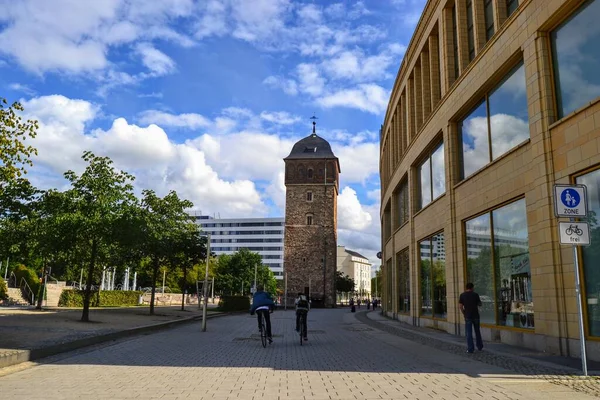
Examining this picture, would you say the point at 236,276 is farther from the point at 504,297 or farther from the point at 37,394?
the point at 37,394

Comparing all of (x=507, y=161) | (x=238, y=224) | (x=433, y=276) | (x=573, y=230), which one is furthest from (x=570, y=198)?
(x=238, y=224)

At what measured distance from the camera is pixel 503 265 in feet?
44.3

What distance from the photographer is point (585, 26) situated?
33.7 feet

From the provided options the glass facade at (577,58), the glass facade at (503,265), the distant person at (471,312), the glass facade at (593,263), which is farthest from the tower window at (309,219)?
the glass facade at (593,263)

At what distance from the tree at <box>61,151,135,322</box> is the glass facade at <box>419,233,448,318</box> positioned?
12351 millimetres

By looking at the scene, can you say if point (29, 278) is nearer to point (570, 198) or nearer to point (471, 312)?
point (471, 312)

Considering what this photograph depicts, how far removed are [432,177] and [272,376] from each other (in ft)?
47.8

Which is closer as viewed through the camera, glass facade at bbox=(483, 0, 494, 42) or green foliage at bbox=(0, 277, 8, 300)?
glass facade at bbox=(483, 0, 494, 42)

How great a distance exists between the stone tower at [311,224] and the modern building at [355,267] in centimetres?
7973

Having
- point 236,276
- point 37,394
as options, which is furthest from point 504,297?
point 236,276

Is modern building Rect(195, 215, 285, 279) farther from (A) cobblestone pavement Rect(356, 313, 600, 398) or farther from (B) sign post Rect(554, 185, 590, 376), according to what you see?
(B) sign post Rect(554, 185, 590, 376)

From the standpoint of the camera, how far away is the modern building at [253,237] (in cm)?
15000

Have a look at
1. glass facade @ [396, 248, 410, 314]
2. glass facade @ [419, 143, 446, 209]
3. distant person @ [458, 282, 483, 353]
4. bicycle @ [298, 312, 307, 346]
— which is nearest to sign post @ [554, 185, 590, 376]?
distant person @ [458, 282, 483, 353]

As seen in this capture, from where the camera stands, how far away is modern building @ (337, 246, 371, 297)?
166625 millimetres
